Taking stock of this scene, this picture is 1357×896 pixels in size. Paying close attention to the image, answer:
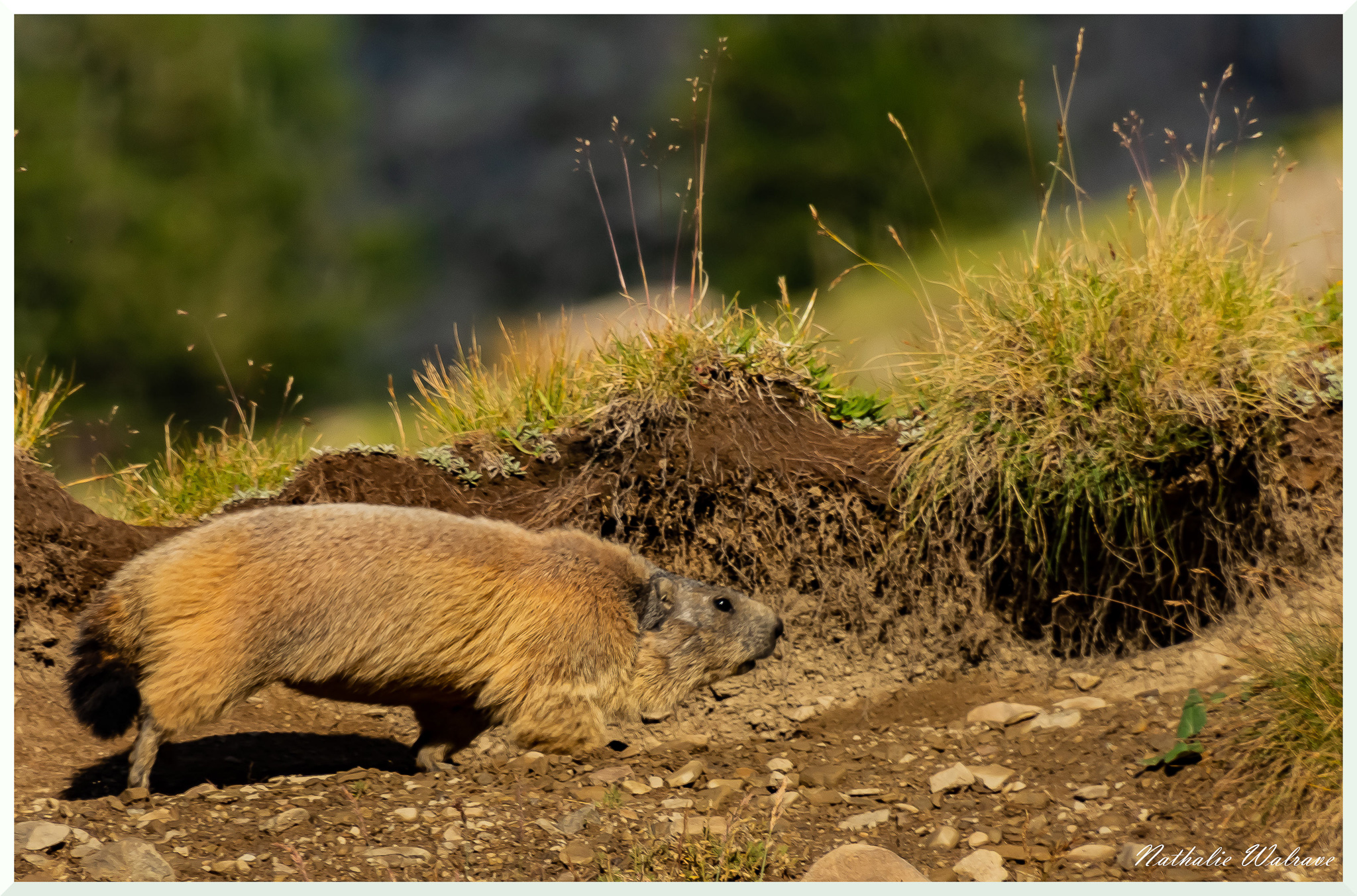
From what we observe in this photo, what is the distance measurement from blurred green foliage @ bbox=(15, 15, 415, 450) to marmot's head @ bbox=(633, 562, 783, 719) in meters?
14.6

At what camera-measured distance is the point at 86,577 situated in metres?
5.48

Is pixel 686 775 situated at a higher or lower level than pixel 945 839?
lower

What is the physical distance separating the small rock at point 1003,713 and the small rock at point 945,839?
3.83 ft

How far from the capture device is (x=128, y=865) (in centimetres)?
360

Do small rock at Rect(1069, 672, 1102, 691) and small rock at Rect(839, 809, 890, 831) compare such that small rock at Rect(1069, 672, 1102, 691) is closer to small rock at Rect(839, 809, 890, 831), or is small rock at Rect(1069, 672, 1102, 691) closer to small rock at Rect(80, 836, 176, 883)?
small rock at Rect(839, 809, 890, 831)

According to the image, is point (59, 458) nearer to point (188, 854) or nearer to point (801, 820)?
point (188, 854)

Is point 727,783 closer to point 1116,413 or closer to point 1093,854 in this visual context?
point 1093,854

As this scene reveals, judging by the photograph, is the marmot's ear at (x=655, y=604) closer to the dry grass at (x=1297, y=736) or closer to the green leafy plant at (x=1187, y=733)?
the green leafy plant at (x=1187, y=733)

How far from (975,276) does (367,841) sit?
4301 millimetres

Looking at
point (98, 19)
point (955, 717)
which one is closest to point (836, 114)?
point (98, 19)

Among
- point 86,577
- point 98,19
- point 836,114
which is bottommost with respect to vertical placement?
point 86,577

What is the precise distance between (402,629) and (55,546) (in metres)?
2.31

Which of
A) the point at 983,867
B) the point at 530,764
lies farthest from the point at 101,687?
the point at 983,867

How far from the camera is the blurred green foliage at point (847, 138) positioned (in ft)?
62.0
